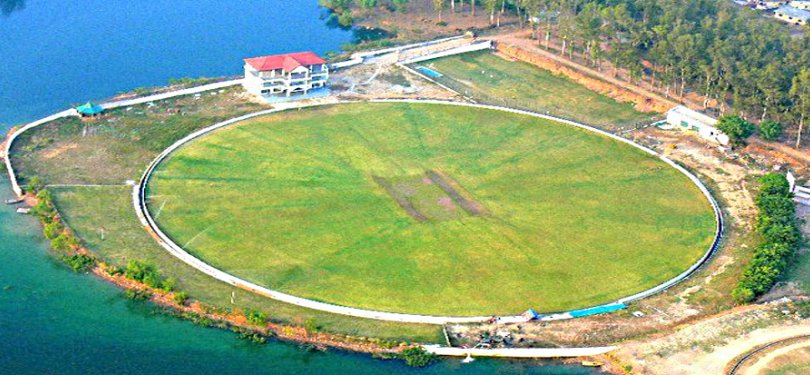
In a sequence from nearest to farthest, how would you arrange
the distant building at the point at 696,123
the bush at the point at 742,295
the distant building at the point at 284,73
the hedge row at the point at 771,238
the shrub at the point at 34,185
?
the bush at the point at 742,295
the hedge row at the point at 771,238
the shrub at the point at 34,185
the distant building at the point at 696,123
the distant building at the point at 284,73

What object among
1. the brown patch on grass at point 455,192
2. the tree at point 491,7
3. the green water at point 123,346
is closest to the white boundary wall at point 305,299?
the green water at point 123,346

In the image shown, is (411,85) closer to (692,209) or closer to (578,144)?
(578,144)

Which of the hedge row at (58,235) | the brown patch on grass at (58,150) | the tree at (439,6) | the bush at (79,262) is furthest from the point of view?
the tree at (439,6)

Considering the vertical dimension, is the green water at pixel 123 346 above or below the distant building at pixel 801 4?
below

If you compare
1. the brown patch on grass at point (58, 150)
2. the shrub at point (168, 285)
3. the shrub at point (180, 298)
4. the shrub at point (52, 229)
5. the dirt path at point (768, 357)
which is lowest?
the dirt path at point (768, 357)

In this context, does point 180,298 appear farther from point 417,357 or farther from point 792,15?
Answer: point 792,15

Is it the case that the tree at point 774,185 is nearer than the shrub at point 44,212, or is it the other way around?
the shrub at point 44,212

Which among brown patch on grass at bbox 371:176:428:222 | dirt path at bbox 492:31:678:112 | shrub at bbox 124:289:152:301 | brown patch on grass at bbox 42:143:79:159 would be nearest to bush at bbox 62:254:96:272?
shrub at bbox 124:289:152:301

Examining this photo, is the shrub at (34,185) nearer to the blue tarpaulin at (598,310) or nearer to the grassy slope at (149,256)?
the grassy slope at (149,256)
